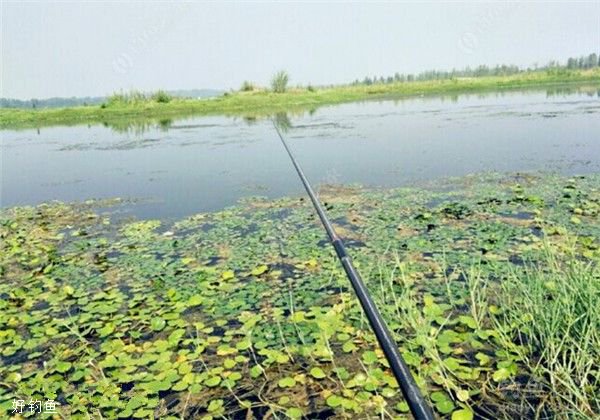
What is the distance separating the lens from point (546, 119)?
15.2 m

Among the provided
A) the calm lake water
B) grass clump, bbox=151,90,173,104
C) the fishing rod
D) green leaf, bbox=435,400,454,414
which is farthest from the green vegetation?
grass clump, bbox=151,90,173,104

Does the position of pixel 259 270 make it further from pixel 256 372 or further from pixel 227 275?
pixel 256 372

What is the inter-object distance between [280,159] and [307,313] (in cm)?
882

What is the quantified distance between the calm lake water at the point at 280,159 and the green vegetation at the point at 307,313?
217 cm

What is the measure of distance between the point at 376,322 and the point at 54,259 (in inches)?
192

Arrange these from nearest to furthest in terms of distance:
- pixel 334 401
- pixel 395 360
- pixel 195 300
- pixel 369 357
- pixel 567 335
Result: pixel 395 360 < pixel 567 335 < pixel 334 401 < pixel 369 357 < pixel 195 300

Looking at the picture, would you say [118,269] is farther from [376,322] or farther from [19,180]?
[19,180]

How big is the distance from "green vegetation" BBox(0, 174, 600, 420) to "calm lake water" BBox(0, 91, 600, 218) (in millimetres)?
2168

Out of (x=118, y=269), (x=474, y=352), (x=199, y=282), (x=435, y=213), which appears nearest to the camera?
(x=474, y=352)

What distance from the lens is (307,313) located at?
11.0ft

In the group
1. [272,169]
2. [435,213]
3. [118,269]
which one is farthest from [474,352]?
[272,169]

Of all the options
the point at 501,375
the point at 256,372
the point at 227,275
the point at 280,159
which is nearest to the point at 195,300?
the point at 227,275

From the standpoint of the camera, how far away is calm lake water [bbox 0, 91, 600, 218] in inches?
333

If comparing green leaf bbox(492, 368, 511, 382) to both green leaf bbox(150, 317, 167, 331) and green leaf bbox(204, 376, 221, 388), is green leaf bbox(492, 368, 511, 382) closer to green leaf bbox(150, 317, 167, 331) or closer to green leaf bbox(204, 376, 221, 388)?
green leaf bbox(204, 376, 221, 388)
